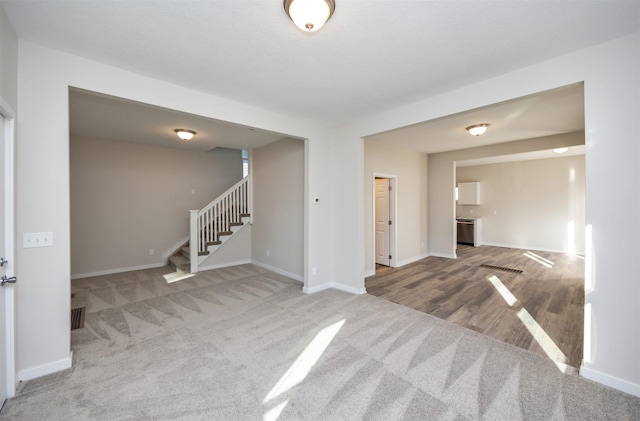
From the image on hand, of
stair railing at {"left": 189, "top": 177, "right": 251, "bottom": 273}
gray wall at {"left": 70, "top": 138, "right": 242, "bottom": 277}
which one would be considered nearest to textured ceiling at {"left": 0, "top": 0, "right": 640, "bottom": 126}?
stair railing at {"left": 189, "top": 177, "right": 251, "bottom": 273}

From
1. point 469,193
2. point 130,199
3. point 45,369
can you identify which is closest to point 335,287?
point 45,369

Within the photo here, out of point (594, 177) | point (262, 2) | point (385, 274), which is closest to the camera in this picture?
point (262, 2)

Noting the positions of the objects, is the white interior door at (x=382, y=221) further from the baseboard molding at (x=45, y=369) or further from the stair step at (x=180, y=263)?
the baseboard molding at (x=45, y=369)

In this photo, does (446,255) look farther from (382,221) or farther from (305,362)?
(305,362)

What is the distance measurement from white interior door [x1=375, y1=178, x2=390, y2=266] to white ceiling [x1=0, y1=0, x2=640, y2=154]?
3127 mm

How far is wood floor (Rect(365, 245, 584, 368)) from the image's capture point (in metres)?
2.85

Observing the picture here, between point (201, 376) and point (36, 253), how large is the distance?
1.74m

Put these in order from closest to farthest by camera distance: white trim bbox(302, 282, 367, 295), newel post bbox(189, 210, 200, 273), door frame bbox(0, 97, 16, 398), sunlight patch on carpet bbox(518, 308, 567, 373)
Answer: door frame bbox(0, 97, 16, 398), sunlight patch on carpet bbox(518, 308, 567, 373), white trim bbox(302, 282, 367, 295), newel post bbox(189, 210, 200, 273)

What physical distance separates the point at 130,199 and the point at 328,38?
18.8 feet

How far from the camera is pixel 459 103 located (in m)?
2.99

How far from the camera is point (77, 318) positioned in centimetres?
324

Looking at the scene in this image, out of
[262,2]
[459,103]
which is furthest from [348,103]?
[262,2]

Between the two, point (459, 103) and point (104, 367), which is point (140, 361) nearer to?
point (104, 367)

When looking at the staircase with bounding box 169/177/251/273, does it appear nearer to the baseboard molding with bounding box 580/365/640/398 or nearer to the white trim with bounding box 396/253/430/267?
the white trim with bounding box 396/253/430/267
